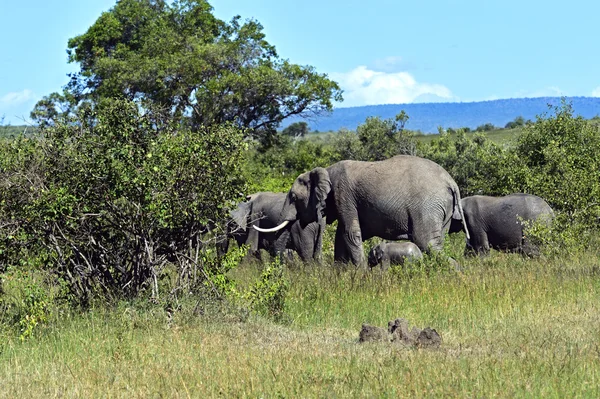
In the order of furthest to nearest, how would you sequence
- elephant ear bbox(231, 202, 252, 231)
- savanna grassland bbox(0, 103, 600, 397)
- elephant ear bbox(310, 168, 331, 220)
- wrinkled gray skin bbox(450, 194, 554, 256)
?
elephant ear bbox(231, 202, 252, 231)
wrinkled gray skin bbox(450, 194, 554, 256)
elephant ear bbox(310, 168, 331, 220)
savanna grassland bbox(0, 103, 600, 397)

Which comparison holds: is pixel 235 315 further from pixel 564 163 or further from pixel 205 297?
pixel 564 163

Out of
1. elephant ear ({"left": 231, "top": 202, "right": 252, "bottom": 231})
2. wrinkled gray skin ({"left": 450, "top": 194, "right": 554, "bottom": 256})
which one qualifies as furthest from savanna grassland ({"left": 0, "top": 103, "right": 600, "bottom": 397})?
elephant ear ({"left": 231, "top": 202, "right": 252, "bottom": 231})

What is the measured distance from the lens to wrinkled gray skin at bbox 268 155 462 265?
18.0 meters

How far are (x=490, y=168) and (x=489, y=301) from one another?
1299 cm

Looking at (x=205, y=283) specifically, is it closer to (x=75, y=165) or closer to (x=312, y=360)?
(x=75, y=165)

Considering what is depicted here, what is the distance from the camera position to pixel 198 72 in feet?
133

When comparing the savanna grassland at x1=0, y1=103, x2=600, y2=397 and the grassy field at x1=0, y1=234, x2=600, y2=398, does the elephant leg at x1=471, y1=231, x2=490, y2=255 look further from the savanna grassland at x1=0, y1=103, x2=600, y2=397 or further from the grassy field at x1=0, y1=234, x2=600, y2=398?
the grassy field at x1=0, y1=234, x2=600, y2=398

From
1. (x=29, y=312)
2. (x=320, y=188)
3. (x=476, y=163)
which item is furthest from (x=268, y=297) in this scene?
(x=476, y=163)

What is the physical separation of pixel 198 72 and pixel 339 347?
102 feet

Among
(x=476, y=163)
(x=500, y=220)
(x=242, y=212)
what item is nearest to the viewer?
(x=500, y=220)

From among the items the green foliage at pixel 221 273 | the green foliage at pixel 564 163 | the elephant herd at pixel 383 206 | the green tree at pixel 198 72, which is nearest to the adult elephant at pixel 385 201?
the elephant herd at pixel 383 206

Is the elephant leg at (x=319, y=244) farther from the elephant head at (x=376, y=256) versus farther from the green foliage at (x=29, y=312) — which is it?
the green foliage at (x=29, y=312)

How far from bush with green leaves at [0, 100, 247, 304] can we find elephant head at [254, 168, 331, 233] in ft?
20.2

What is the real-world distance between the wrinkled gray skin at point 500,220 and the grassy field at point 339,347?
18.2ft
